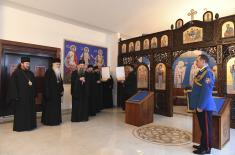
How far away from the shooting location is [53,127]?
15.2 feet

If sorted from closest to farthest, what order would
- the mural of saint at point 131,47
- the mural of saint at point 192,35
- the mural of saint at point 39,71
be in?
the mural of saint at point 192,35
the mural of saint at point 39,71
the mural of saint at point 131,47

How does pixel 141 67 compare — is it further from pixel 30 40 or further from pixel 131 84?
pixel 30 40

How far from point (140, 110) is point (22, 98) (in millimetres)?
2862

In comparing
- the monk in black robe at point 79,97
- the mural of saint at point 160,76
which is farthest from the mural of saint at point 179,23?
the monk in black robe at point 79,97

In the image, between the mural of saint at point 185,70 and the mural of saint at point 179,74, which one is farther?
the mural of saint at point 179,74

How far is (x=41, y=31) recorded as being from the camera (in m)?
6.00

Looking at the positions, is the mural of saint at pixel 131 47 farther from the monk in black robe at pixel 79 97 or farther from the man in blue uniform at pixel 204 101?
the man in blue uniform at pixel 204 101

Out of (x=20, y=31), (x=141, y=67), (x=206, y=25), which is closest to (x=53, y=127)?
(x=20, y=31)

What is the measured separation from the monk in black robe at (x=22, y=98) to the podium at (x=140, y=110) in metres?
2.42

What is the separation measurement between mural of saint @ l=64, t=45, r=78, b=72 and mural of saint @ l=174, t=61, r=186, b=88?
Result: 545 cm

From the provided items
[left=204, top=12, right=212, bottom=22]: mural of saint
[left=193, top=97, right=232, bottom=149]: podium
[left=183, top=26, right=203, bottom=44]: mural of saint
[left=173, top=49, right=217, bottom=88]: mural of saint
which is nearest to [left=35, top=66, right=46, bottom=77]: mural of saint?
[left=183, top=26, right=203, bottom=44]: mural of saint

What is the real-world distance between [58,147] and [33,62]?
11.7 feet

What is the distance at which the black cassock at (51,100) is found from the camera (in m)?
4.82

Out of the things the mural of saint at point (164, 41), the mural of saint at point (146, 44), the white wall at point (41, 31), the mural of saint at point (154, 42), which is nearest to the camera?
the white wall at point (41, 31)
